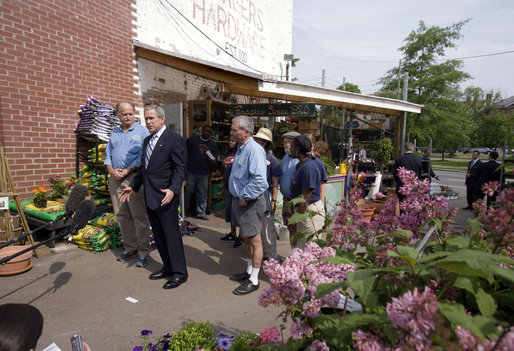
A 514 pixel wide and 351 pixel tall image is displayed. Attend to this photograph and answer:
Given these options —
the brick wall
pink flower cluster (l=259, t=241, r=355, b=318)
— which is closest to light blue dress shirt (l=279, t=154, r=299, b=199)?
pink flower cluster (l=259, t=241, r=355, b=318)

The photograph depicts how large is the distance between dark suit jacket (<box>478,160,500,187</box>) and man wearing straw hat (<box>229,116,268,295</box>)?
7489mm

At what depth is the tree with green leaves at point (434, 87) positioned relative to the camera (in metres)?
22.3

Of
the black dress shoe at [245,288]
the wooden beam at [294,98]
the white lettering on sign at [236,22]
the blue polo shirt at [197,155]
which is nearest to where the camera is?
the black dress shoe at [245,288]

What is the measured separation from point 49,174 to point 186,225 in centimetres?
253

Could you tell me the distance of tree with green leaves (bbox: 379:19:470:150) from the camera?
2228cm

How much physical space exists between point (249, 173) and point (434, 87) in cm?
2512

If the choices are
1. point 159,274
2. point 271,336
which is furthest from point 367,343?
point 159,274

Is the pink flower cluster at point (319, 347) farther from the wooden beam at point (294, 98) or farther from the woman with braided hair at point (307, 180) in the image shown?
the wooden beam at point (294, 98)

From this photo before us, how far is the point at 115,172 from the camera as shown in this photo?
393 cm

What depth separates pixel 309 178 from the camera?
3.21m

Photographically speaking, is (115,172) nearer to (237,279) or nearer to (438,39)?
(237,279)

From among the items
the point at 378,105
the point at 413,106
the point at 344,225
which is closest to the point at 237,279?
the point at 344,225

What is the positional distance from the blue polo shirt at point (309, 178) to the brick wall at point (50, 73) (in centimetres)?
437

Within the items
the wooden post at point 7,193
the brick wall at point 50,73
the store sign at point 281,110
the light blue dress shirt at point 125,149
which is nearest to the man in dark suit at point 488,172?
the store sign at point 281,110
